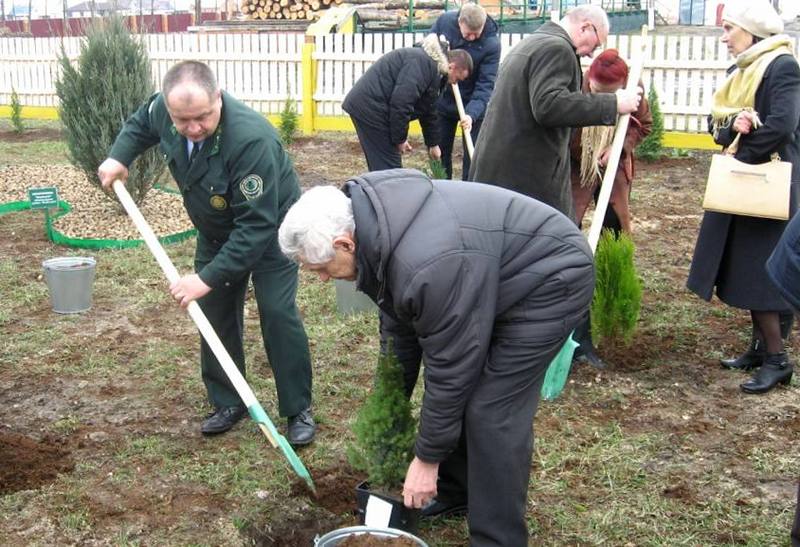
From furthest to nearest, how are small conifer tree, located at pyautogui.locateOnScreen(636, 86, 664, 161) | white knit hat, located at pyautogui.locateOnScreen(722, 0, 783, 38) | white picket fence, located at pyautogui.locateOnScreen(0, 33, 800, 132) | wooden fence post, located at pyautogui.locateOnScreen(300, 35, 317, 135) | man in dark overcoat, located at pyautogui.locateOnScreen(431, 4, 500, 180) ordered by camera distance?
wooden fence post, located at pyautogui.locateOnScreen(300, 35, 317, 135) < white picket fence, located at pyautogui.locateOnScreen(0, 33, 800, 132) < small conifer tree, located at pyautogui.locateOnScreen(636, 86, 664, 161) < man in dark overcoat, located at pyautogui.locateOnScreen(431, 4, 500, 180) < white knit hat, located at pyautogui.locateOnScreen(722, 0, 783, 38)

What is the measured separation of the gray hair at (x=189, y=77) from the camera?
11.0 feet

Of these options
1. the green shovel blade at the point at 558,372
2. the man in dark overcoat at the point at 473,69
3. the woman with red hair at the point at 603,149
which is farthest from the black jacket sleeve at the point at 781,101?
the man in dark overcoat at the point at 473,69

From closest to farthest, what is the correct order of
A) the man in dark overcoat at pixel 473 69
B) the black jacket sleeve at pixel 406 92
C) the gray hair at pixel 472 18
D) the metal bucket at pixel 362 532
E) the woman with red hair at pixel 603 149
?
1. the metal bucket at pixel 362 532
2. the woman with red hair at pixel 603 149
3. the black jacket sleeve at pixel 406 92
4. the gray hair at pixel 472 18
5. the man in dark overcoat at pixel 473 69

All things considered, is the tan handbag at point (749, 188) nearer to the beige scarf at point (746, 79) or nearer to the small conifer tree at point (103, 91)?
the beige scarf at point (746, 79)

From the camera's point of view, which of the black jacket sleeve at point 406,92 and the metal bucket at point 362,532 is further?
the black jacket sleeve at point 406,92

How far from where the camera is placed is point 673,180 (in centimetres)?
988

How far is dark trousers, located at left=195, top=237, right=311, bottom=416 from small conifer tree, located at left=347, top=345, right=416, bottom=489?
0.97 m

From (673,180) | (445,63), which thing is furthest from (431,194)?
(673,180)

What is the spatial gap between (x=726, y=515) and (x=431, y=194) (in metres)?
1.90

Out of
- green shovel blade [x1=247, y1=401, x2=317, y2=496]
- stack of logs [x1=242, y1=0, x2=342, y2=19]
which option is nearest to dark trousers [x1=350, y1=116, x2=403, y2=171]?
green shovel blade [x1=247, y1=401, x2=317, y2=496]

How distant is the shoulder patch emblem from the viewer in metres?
3.51

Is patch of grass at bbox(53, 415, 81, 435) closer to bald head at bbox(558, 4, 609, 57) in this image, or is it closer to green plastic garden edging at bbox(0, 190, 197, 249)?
bald head at bbox(558, 4, 609, 57)

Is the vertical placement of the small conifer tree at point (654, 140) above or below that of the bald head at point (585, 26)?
below

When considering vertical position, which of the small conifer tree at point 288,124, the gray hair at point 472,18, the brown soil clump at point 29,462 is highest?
the gray hair at point 472,18
